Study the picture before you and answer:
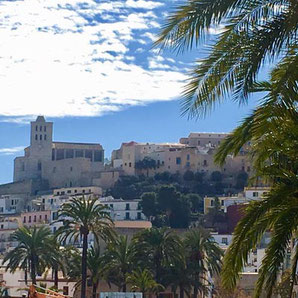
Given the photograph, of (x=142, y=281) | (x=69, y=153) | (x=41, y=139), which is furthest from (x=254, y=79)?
(x=69, y=153)

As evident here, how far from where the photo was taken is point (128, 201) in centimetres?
12212

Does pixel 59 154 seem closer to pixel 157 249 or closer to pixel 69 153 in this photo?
pixel 69 153

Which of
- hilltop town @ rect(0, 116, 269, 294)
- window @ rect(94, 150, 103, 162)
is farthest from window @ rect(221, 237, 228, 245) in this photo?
window @ rect(94, 150, 103, 162)

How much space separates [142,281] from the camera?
160ft

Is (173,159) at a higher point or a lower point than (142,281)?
higher

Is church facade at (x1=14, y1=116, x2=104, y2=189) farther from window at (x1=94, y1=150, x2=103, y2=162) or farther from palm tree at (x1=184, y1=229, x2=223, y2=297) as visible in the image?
palm tree at (x1=184, y1=229, x2=223, y2=297)

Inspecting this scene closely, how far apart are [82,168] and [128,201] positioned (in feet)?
94.2

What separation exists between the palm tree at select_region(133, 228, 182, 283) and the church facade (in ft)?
310

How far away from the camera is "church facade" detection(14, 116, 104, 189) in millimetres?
149125

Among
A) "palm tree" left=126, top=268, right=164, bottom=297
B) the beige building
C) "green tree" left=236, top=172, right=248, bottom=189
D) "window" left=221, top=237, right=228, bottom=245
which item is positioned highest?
the beige building

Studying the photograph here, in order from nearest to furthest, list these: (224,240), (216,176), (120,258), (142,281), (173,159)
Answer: (142,281) → (120,258) → (224,240) → (216,176) → (173,159)

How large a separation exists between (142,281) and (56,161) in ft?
352

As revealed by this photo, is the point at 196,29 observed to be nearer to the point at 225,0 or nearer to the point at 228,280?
the point at 225,0

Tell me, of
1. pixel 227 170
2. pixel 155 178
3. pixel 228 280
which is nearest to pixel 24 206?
pixel 155 178
